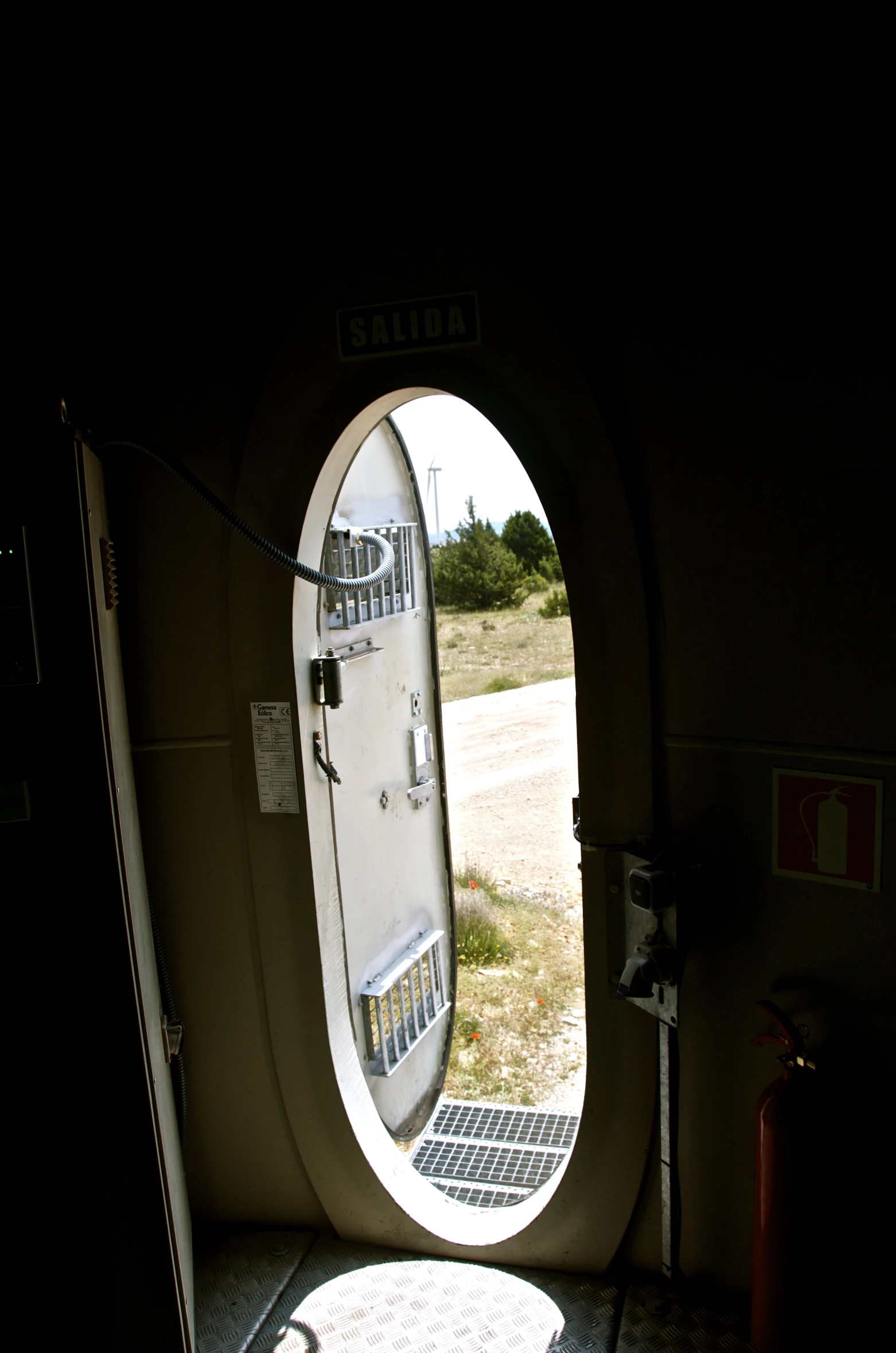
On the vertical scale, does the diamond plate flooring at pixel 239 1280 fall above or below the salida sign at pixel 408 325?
below

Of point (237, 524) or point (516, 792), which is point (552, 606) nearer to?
point (516, 792)

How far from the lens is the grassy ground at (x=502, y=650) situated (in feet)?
34.2

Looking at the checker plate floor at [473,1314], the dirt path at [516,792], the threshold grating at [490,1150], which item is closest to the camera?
the checker plate floor at [473,1314]

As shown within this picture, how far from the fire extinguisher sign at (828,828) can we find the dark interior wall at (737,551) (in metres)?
0.02

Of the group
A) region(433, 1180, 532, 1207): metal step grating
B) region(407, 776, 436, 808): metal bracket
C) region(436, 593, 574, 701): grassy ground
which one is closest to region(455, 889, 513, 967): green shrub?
region(407, 776, 436, 808): metal bracket

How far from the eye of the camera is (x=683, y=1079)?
2.02m

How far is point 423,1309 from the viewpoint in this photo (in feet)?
7.06

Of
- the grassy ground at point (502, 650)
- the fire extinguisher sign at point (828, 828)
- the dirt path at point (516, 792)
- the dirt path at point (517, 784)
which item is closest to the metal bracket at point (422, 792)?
the fire extinguisher sign at point (828, 828)

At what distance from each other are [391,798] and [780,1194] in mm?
1586

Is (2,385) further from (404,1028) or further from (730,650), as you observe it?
(404,1028)

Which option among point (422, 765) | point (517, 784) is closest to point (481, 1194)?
point (422, 765)

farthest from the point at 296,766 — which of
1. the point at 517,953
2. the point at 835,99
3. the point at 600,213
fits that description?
the point at 517,953

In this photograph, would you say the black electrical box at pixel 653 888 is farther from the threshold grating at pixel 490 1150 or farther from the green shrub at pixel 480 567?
the green shrub at pixel 480 567

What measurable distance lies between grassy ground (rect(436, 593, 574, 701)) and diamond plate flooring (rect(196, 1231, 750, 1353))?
803cm
